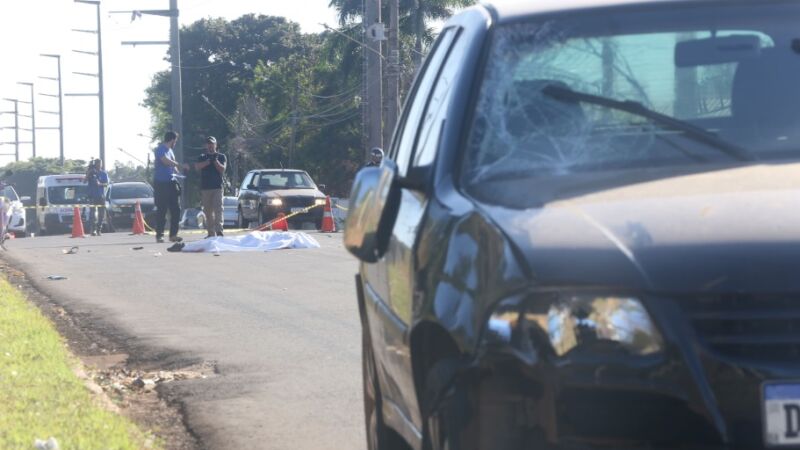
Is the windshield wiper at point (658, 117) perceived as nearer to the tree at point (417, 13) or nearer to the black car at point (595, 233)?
the black car at point (595, 233)

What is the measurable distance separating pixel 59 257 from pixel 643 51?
18333 millimetres

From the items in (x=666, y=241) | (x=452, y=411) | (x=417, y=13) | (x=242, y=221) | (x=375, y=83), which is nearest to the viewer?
(x=666, y=241)

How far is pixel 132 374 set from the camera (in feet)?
30.2

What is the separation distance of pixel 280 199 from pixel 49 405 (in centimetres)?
2650

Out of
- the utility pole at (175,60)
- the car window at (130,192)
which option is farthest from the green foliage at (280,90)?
the car window at (130,192)

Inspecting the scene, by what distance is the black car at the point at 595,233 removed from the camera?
2936 mm

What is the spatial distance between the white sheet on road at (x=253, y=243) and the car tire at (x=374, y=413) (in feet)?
53.0

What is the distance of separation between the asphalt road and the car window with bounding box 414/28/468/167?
2623 mm

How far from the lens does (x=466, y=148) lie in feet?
12.4

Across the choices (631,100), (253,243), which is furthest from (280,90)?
(631,100)

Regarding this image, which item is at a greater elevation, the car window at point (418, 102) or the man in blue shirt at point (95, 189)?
the car window at point (418, 102)

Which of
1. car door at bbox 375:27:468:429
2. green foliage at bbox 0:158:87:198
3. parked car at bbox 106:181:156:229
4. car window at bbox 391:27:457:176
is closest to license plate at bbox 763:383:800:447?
car door at bbox 375:27:468:429

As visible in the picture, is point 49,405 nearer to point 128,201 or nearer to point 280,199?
point 280,199

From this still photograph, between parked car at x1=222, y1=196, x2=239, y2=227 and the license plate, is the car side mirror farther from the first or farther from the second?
parked car at x1=222, y1=196, x2=239, y2=227
